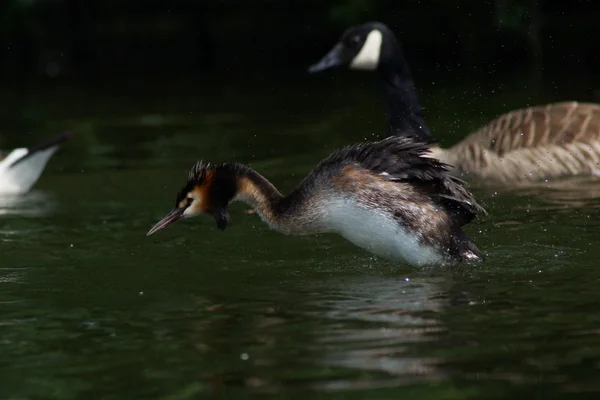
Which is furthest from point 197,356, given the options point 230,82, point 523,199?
point 230,82

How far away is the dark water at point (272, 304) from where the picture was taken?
6.21m

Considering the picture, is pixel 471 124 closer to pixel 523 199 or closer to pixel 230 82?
pixel 523 199

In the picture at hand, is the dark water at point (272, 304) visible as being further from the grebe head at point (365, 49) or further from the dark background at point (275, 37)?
the dark background at point (275, 37)

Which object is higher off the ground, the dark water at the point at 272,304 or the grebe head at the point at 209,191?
the grebe head at the point at 209,191

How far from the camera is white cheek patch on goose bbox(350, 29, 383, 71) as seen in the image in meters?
13.0

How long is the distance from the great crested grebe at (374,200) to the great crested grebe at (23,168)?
4390mm

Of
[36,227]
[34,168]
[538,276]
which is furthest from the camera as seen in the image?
[34,168]

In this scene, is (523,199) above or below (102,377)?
below

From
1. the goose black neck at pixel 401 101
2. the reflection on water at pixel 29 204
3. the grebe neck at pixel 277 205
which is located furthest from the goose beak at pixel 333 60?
the grebe neck at pixel 277 205

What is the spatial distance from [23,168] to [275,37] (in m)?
14.0

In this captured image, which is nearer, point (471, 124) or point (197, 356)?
point (197, 356)

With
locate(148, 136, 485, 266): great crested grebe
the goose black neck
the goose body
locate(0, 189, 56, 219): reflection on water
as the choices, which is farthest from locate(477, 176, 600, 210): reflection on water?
locate(0, 189, 56, 219): reflection on water

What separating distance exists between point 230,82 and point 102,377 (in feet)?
54.9

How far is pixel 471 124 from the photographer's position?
647 inches
